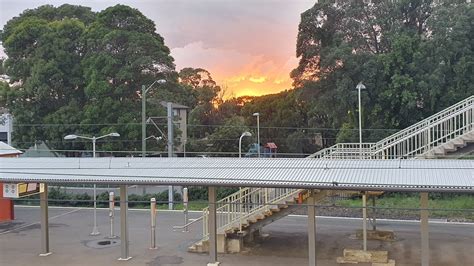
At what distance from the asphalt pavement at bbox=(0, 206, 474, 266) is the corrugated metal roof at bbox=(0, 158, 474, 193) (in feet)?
8.69

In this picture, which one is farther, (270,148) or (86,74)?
(270,148)

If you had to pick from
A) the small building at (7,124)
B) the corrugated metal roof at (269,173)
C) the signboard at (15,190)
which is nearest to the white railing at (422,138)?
the corrugated metal roof at (269,173)

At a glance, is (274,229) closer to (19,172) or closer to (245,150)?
(19,172)

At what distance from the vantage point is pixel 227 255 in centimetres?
1573

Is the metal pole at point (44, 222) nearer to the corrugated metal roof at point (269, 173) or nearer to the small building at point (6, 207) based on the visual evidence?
the corrugated metal roof at point (269, 173)

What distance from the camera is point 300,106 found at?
48.8 meters

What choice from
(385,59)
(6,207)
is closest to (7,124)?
(6,207)

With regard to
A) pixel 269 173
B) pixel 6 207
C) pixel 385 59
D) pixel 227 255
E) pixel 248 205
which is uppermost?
pixel 385 59

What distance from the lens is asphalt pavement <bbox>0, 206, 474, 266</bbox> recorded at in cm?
1523

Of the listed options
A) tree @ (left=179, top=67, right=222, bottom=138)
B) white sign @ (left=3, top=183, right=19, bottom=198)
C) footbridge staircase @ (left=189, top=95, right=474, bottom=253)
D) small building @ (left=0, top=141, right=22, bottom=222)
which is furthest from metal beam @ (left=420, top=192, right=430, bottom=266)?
tree @ (left=179, top=67, right=222, bottom=138)

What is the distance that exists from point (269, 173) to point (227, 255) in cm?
352

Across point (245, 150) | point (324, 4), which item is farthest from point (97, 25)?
point (245, 150)

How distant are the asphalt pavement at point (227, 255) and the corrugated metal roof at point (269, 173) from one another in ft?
8.69

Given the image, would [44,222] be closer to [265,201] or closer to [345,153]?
[265,201]
